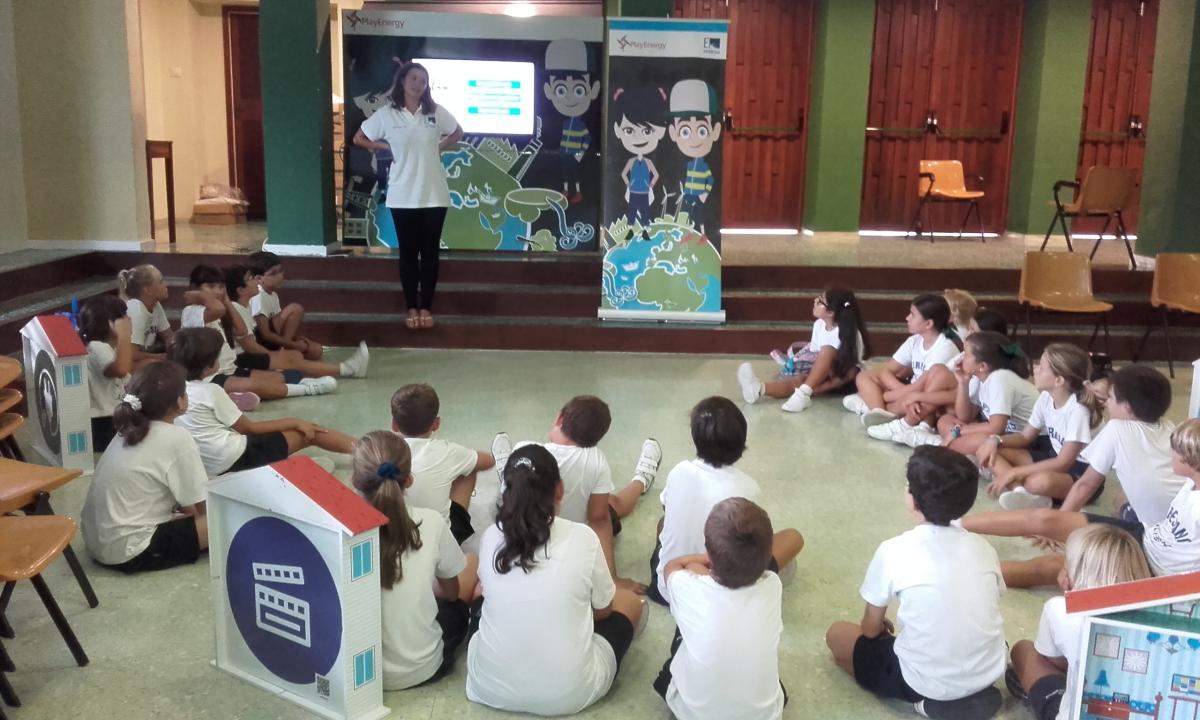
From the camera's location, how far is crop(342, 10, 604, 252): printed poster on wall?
26.6ft

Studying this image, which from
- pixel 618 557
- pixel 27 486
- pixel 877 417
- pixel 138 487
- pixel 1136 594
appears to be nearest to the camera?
pixel 1136 594

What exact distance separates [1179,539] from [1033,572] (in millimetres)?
527

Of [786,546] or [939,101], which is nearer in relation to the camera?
→ [786,546]

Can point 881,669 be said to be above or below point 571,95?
below

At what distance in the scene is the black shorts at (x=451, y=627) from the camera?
9.41 ft

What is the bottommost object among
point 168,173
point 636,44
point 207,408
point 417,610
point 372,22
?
point 417,610

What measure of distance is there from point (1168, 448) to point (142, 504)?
3.30m

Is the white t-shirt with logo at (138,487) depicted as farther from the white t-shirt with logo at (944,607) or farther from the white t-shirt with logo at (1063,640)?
the white t-shirt with logo at (1063,640)

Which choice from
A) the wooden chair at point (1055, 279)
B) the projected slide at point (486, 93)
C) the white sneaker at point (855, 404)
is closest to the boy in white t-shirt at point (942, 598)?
the white sneaker at point (855, 404)

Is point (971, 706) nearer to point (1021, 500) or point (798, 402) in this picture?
point (1021, 500)

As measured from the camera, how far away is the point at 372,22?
7.96 metres

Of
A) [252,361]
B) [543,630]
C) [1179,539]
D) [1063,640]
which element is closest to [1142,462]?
[1179,539]

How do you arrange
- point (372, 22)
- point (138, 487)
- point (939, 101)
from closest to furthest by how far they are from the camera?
point (138, 487)
point (372, 22)
point (939, 101)

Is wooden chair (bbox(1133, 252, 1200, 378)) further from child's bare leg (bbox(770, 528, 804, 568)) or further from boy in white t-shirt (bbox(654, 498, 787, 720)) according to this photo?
boy in white t-shirt (bbox(654, 498, 787, 720))
